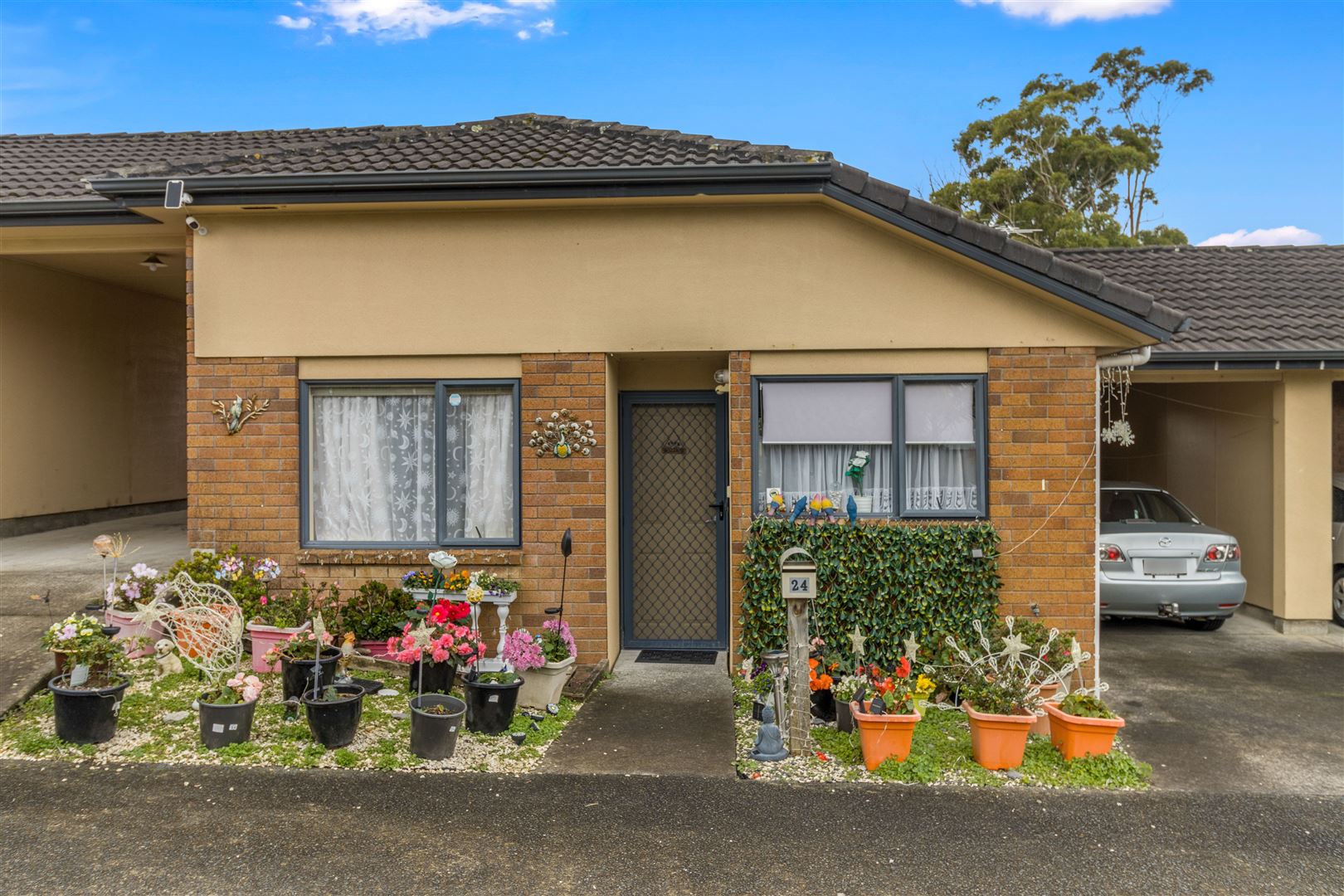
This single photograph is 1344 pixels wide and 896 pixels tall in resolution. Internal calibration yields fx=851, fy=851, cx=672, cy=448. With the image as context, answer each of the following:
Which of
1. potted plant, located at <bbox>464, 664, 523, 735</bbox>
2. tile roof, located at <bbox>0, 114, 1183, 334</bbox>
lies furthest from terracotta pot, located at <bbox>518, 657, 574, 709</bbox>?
tile roof, located at <bbox>0, 114, 1183, 334</bbox>

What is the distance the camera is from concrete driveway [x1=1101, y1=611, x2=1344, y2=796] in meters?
5.39

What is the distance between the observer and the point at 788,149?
7086mm

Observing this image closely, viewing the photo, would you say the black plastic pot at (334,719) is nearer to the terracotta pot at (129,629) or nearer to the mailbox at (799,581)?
the terracotta pot at (129,629)

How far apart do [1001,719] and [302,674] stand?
4.65 m

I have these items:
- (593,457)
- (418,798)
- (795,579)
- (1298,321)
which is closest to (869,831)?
(795,579)

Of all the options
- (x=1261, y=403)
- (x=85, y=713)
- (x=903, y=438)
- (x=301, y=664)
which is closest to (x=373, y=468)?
(x=301, y=664)

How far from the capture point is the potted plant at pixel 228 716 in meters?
5.35

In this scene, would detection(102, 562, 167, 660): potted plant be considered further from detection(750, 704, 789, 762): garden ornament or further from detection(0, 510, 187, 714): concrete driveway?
detection(750, 704, 789, 762): garden ornament

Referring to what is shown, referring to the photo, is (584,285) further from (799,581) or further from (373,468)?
(799,581)

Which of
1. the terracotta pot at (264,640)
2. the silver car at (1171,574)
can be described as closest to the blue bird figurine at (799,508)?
the silver car at (1171,574)

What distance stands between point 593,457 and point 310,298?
270 cm

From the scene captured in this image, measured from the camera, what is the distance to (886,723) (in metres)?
5.22

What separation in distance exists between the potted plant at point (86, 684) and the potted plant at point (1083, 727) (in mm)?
6047

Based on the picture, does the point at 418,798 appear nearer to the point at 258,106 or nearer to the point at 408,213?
the point at 408,213
